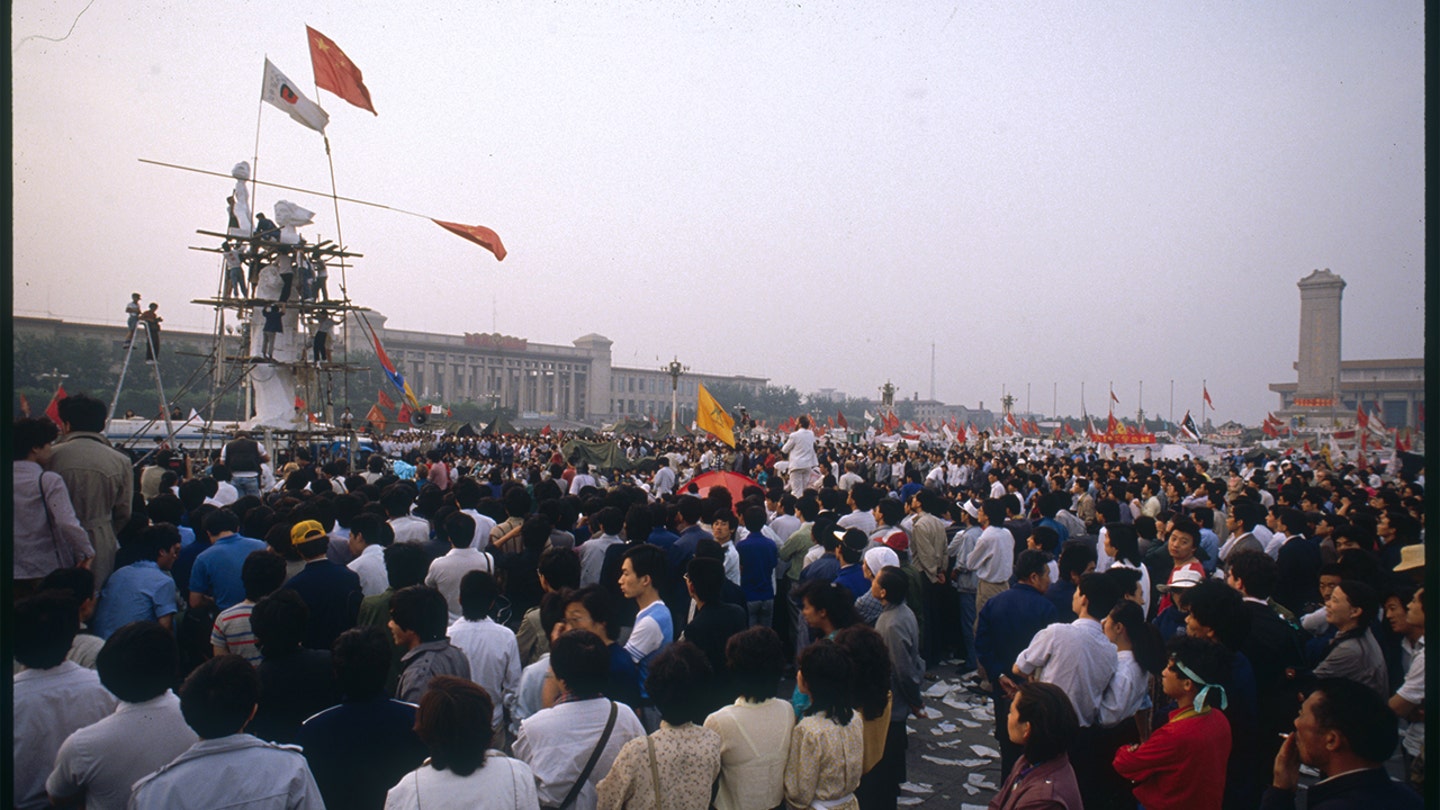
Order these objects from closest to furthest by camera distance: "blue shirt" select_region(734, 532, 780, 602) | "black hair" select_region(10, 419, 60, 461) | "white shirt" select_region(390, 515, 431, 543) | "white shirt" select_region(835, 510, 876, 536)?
"black hair" select_region(10, 419, 60, 461), "blue shirt" select_region(734, 532, 780, 602), "white shirt" select_region(390, 515, 431, 543), "white shirt" select_region(835, 510, 876, 536)

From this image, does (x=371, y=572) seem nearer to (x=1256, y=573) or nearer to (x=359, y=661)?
(x=359, y=661)

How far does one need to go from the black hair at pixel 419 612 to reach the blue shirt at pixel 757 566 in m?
3.01

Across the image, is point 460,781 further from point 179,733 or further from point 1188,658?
point 1188,658

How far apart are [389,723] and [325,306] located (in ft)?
37.7

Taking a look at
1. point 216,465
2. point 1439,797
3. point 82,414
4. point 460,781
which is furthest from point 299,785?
point 216,465

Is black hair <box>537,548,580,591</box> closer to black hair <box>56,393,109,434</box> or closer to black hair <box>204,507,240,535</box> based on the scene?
black hair <box>204,507,240,535</box>

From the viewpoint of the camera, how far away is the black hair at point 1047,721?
2.95 metres

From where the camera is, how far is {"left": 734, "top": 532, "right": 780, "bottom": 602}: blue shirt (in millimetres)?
6387

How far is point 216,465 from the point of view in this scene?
29.0 feet

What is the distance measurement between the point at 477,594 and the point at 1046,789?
2.65 meters

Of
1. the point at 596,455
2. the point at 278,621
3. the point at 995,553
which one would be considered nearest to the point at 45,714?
→ the point at 278,621

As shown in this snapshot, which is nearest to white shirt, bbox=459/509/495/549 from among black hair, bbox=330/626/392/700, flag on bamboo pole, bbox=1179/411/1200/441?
black hair, bbox=330/626/392/700

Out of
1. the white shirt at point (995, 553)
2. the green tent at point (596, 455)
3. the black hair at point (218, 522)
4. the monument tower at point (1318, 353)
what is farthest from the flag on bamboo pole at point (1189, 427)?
the black hair at point (218, 522)

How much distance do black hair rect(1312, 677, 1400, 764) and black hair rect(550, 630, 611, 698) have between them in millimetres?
2512
